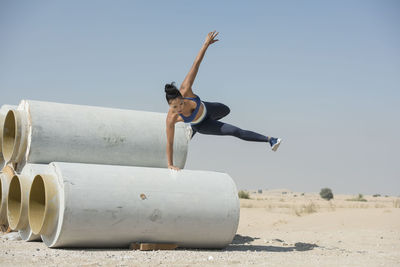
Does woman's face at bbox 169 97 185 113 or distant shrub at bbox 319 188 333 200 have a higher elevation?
woman's face at bbox 169 97 185 113

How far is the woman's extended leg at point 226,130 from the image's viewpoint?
27.6 feet

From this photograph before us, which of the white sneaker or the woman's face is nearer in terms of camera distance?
the woman's face

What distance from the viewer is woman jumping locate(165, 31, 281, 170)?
801 centimetres

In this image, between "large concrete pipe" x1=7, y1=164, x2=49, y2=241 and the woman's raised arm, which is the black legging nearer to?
the woman's raised arm

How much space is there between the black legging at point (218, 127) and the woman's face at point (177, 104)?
0.52 m

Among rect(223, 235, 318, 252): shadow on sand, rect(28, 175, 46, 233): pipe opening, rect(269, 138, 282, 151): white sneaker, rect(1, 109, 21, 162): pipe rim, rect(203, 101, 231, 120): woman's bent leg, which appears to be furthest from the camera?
rect(1, 109, 21, 162): pipe rim

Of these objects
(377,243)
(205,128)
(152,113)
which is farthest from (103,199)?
(377,243)

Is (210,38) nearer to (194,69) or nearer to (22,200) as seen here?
(194,69)

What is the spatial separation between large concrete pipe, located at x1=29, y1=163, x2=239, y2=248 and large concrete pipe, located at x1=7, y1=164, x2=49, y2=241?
153 millimetres

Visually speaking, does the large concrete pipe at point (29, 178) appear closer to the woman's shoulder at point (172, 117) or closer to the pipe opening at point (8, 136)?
the pipe opening at point (8, 136)

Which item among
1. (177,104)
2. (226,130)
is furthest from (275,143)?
(177,104)

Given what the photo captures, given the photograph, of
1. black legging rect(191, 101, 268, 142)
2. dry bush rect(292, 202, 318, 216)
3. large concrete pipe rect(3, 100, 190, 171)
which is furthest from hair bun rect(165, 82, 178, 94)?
dry bush rect(292, 202, 318, 216)

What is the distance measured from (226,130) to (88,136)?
2.79 meters

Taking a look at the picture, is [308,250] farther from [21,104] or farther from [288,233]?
[21,104]
